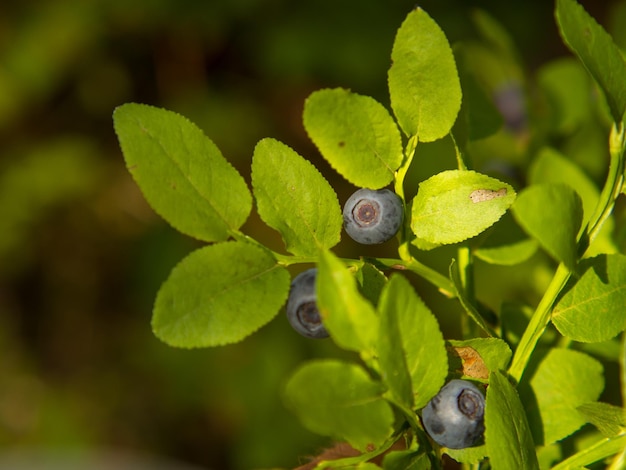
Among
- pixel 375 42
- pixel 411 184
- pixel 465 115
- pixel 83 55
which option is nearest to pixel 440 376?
pixel 465 115

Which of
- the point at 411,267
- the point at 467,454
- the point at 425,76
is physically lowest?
the point at 467,454

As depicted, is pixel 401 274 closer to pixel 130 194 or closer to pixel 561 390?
pixel 561 390

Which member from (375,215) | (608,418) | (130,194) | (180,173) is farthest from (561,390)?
(130,194)

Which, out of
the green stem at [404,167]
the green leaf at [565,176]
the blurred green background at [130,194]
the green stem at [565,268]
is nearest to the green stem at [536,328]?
the green stem at [565,268]

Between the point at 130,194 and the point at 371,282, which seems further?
the point at 130,194

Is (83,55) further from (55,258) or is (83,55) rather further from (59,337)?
(59,337)

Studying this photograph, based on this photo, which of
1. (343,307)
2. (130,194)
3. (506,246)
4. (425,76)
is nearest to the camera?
(343,307)
